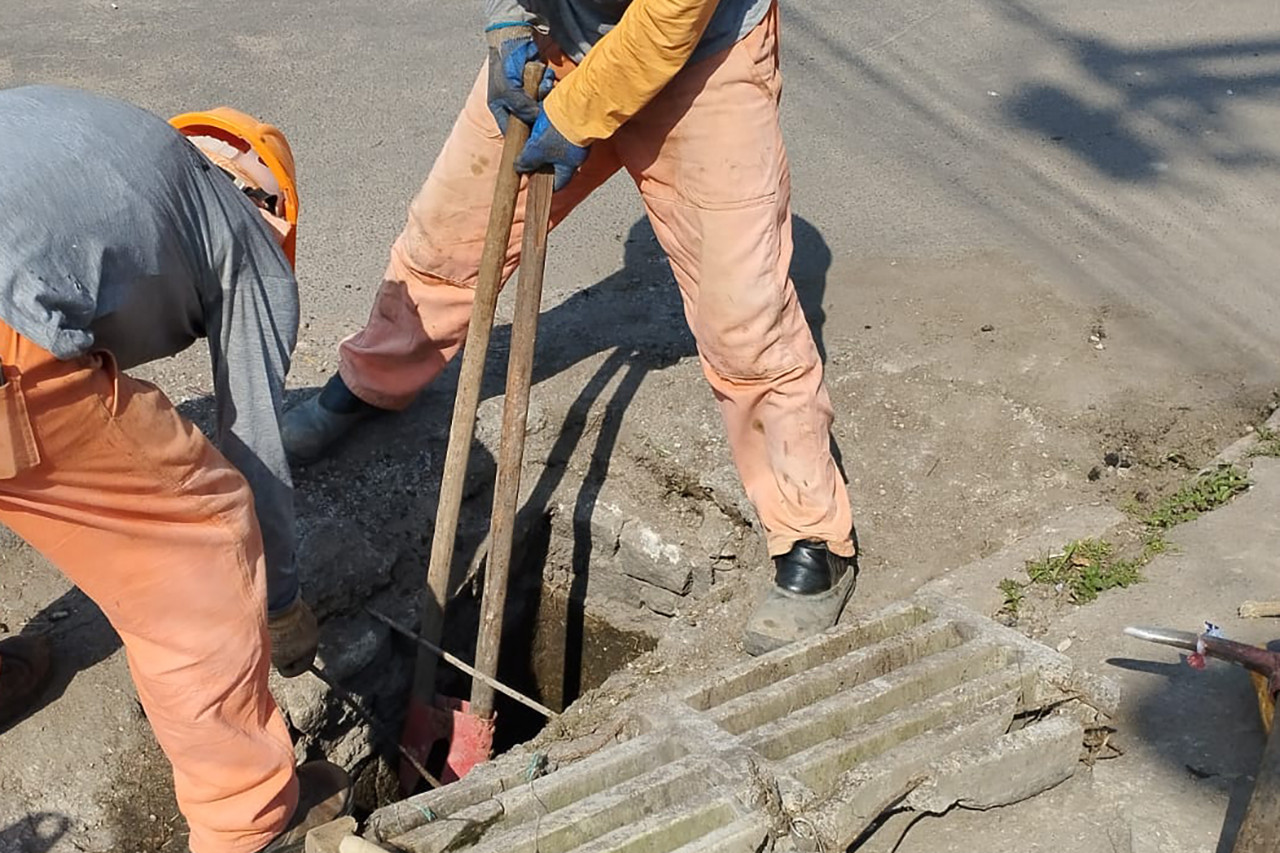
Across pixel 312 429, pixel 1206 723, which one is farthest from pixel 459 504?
pixel 1206 723

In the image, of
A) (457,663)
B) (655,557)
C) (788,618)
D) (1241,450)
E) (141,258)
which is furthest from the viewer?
(655,557)

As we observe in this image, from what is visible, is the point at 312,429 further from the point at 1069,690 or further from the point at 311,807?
the point at 1069,690

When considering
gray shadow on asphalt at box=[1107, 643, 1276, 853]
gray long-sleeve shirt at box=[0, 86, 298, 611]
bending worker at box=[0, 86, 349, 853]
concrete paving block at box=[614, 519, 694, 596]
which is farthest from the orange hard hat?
gray shadow on asphalt at box=[1107, 643, 1276, 853]

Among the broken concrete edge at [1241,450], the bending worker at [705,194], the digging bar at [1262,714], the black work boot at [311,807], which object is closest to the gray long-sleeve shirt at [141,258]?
the black work boot at [311,807]

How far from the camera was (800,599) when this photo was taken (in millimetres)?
3570

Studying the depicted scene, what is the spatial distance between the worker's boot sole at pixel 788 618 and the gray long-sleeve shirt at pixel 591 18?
1.27 m

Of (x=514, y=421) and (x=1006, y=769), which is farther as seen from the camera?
(x=514, y=421)

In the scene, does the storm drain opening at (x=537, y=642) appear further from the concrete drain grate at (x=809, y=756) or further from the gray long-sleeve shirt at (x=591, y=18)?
the gray long-sleeve shirt at (x=591, y=18)

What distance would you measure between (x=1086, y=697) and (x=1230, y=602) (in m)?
0.57

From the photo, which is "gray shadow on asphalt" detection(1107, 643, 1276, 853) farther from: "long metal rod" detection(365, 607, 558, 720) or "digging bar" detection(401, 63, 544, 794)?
"digging bar" detection(401, 63, 544, 794)

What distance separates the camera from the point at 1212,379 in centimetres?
444

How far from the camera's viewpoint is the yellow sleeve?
3.03 m

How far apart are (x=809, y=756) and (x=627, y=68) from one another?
4.74 ft

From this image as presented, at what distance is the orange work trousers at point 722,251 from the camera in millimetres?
3338
